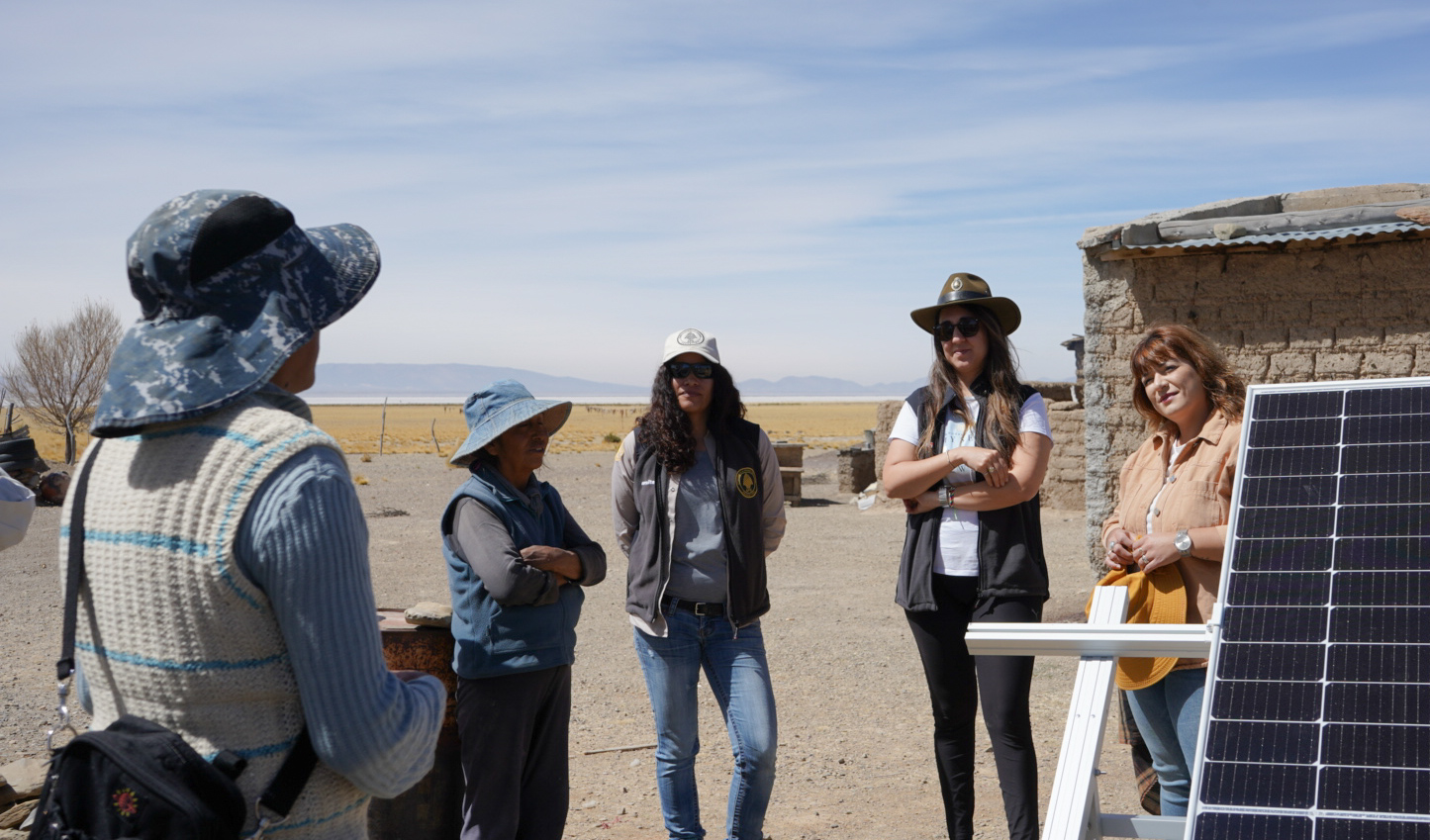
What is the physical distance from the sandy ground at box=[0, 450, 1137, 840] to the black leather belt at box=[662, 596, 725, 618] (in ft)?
4.78

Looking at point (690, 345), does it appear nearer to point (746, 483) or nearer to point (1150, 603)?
point (746, 483)

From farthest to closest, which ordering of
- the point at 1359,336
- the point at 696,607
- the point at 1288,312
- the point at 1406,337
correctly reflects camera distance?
the point at 1288,312, the point at 1359,336, the point at 1406,337, the point at 696,607

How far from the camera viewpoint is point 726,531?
13.0 ft

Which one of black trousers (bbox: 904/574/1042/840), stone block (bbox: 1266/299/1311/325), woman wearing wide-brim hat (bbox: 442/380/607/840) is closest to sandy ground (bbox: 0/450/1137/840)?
black trousers (bbox: 904/574/1042/840)

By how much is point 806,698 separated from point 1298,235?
4.53 metres

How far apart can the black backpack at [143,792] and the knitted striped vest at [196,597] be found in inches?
1.7

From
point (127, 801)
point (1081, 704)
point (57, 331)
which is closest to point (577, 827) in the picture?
point (1081, 704)

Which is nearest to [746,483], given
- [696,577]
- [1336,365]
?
[696,577]

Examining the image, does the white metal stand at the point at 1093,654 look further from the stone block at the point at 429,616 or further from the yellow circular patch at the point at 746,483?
the stone block at the point at 429,616

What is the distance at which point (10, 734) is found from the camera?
632 centimetres

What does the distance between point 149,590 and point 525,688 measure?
1.99 meters

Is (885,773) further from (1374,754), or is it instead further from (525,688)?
(1374,754)

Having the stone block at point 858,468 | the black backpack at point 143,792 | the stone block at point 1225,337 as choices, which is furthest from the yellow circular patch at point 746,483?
the stone block at point 858,468

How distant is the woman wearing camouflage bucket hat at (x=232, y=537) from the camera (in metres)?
1.66
